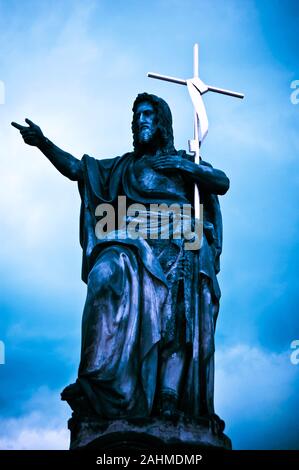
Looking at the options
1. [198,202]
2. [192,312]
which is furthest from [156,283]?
[198,202]

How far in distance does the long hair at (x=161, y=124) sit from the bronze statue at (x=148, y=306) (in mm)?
372

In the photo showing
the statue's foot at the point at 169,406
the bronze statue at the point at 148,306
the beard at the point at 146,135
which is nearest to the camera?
the statue's foot at the point at 169,406

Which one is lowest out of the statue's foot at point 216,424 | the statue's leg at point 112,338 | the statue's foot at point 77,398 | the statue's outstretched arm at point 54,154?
the statue's foot at point 216,424

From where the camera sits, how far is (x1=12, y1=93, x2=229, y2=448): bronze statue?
1372 centimetres

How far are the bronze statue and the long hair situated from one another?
37 cm

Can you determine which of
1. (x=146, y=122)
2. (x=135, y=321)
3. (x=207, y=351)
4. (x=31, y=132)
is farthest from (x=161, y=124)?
(x=207, y=351)

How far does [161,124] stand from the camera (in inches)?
637

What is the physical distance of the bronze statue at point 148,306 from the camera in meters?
13.7

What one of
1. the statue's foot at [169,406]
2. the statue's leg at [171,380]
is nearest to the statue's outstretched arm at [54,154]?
Answer: the statue's leg at [171,380]

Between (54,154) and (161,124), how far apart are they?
61.3 inches

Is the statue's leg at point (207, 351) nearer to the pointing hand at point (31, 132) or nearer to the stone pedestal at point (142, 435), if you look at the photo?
the stone pedestal at point (142, 435)

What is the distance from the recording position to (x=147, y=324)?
46.2 ft

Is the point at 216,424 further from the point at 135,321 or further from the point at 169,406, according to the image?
the point at 135,321
